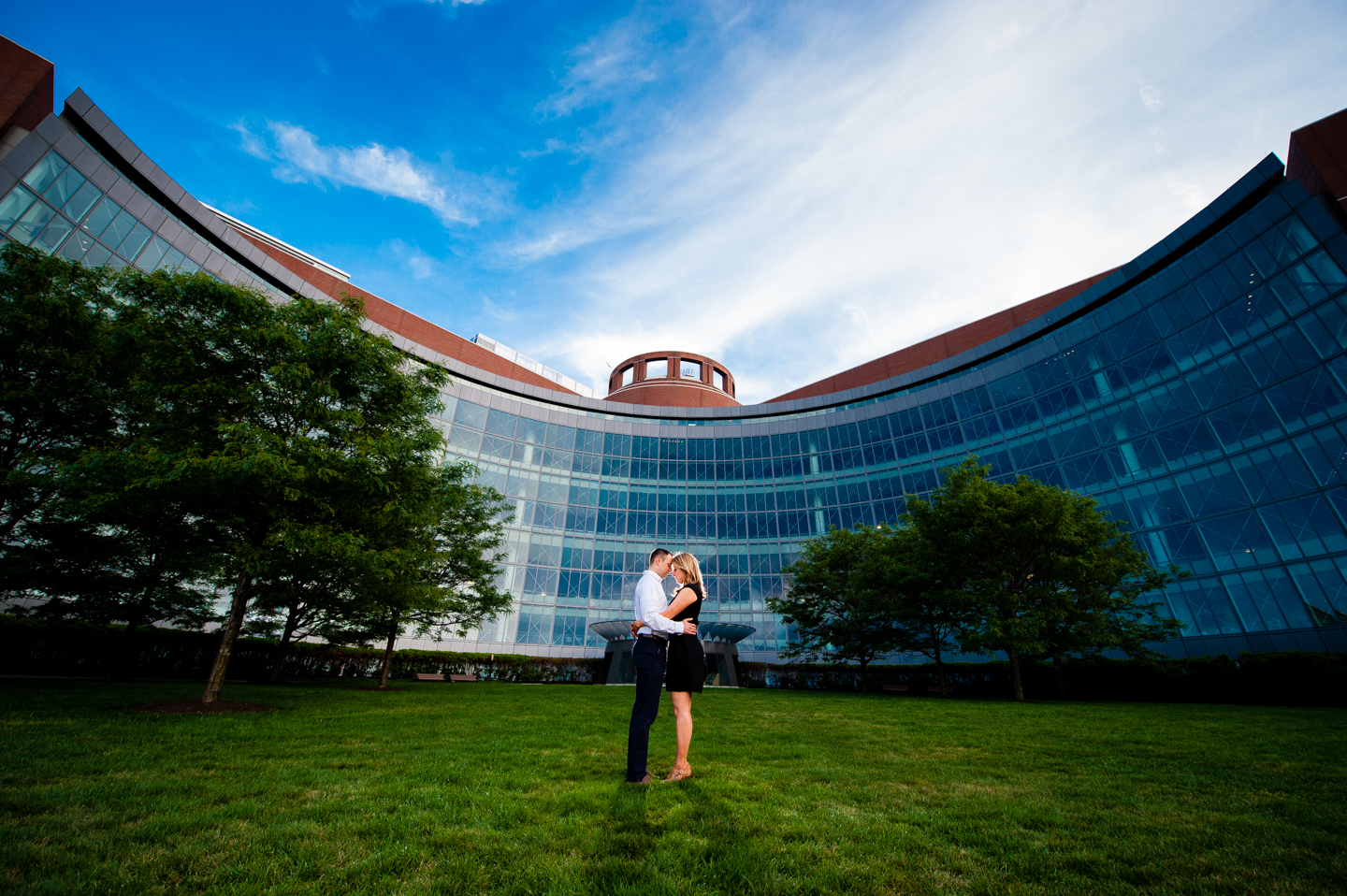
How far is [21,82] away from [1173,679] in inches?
1818

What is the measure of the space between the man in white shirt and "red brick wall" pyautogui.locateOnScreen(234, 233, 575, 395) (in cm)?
4090

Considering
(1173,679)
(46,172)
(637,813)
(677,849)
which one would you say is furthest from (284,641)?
(1173,679)

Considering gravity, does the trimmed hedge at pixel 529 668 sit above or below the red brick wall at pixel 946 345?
below

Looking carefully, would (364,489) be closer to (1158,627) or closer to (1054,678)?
(1054,678)

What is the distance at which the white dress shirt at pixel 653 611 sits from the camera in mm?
4781

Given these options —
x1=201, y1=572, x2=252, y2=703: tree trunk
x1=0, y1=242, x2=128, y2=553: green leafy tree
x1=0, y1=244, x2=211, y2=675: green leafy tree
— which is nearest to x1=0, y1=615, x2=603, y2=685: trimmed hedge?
x1=0, y1=244, x2=211, y2=675: green leafy tree

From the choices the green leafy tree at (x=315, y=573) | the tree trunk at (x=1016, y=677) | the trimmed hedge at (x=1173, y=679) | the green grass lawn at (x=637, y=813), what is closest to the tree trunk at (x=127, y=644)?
the green leafy tree at (x=315, y=573)

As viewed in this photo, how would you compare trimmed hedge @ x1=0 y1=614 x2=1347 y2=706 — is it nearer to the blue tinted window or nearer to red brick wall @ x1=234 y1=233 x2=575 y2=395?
the blue tinted window

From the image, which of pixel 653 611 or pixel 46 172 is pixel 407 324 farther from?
pixel 653 611

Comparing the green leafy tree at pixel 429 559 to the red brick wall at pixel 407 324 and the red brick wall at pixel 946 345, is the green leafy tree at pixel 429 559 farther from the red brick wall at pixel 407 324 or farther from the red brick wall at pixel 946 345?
the red brick wall at pixel 946 345

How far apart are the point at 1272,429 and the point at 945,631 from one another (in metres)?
20.1

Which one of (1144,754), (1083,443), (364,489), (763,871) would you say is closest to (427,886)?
(763,871)

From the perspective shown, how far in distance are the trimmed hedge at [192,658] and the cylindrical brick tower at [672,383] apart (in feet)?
107

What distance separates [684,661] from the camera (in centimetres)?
495
